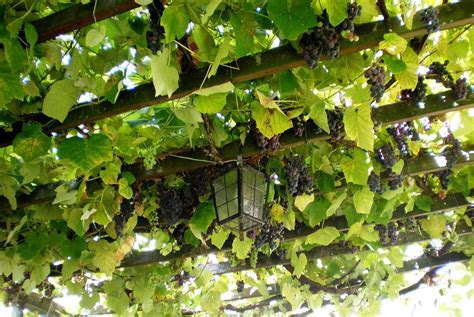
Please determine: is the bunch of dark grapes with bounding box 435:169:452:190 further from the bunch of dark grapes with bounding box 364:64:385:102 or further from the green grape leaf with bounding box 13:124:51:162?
the green grape leaf with bounding box 13:124:51:162

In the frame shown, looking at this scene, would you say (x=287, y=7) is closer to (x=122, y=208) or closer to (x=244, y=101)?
(x=244, y=101)

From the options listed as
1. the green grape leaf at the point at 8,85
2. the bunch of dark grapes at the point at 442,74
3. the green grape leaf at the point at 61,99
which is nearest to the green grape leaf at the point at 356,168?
the bunch of dark grapes at the point at 442,74

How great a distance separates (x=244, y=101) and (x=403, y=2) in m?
0.75

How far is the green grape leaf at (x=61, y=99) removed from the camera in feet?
6.19

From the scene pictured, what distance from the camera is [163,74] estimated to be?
164 cm

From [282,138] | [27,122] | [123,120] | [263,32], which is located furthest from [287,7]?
[27,122]

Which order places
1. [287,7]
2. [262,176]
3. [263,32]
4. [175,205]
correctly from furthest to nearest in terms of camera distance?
[175,205]
[262,176]
[263,32]
[287,7]

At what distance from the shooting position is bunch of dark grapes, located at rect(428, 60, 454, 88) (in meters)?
1.98

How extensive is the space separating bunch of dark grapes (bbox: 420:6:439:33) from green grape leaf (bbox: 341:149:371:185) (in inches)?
29.9

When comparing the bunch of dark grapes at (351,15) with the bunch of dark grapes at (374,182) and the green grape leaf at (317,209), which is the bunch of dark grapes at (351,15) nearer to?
the bunch of dark grapes at (374,182)

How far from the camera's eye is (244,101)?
2139 millimetres

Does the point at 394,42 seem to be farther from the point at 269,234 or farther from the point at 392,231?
the point at 392,231

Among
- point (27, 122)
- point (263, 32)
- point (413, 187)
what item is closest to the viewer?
point (263, 32)

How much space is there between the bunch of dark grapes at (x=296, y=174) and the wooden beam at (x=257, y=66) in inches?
22.5
